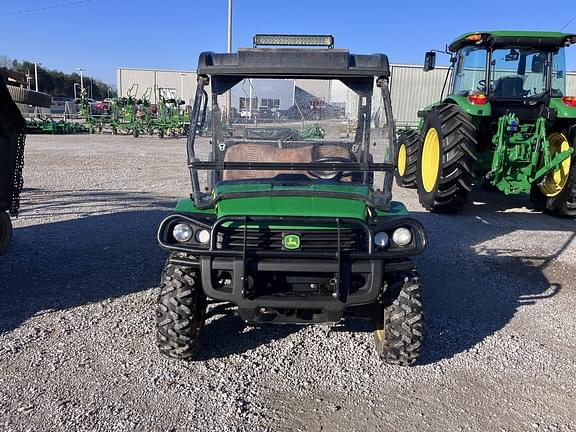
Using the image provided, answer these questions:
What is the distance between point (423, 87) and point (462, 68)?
20.3 metres

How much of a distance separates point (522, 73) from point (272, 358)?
667 centimetres

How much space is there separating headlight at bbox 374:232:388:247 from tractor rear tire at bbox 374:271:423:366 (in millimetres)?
306

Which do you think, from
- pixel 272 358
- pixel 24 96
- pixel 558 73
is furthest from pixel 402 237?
pixel 558 73

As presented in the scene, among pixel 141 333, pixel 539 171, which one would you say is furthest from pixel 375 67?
pixel 539 171

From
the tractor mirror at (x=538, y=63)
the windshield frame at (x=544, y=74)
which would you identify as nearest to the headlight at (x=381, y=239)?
the windshield frame at (x=544, y=74)

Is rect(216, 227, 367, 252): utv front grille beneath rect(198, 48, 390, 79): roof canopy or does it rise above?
beneath

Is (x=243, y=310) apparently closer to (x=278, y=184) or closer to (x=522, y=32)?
(x=278, y=184)

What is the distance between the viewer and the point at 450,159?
7250mm

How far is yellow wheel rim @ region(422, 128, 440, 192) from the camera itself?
808 centimetres

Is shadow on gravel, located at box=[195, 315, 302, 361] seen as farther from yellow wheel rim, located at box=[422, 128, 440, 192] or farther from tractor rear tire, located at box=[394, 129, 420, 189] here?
tractor rear tire, located at box=[394, 129, 420, 189]

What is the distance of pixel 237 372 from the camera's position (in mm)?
3285

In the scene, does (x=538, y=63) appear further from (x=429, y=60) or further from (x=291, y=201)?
(x=291, y=201)

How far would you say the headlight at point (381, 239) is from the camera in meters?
3.17

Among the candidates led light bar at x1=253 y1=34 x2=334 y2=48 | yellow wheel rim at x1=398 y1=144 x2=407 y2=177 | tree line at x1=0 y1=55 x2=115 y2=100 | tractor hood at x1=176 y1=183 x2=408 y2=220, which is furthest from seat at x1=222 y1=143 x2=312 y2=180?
tree line at x1=0 y1=55 x2=115 y2=100
